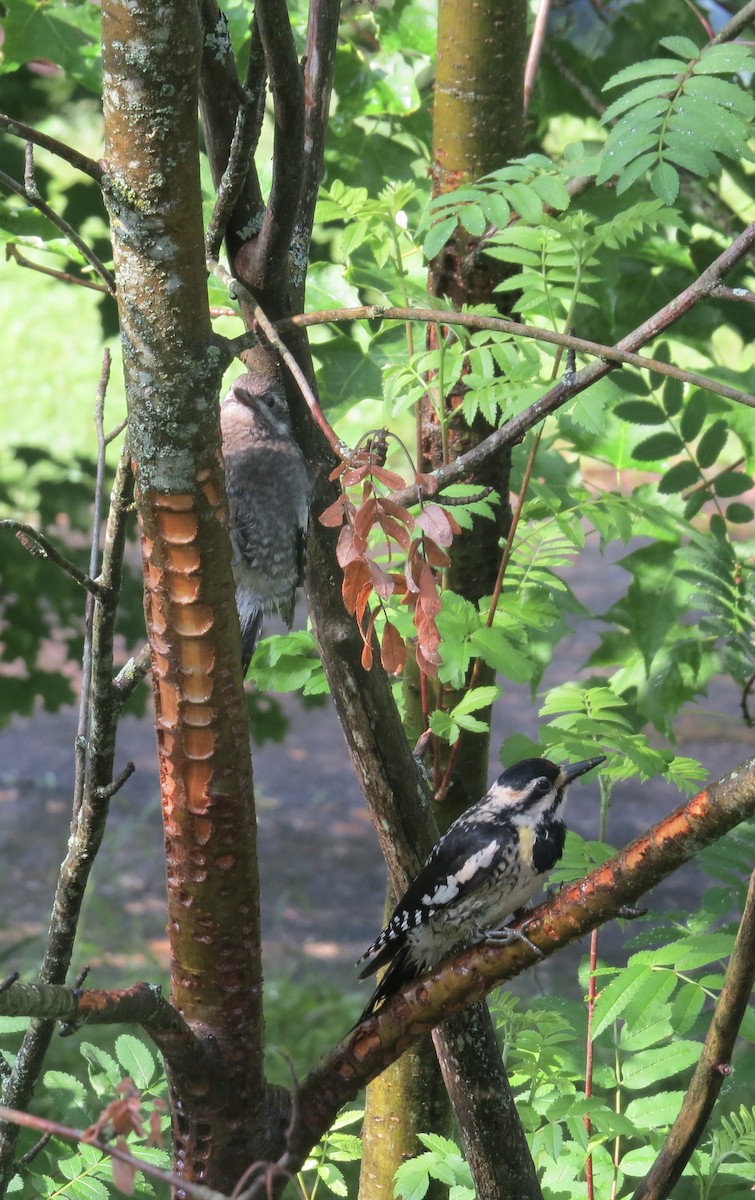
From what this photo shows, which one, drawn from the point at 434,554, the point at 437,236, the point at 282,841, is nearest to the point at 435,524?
the point at 434,554

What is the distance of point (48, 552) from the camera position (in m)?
1.53

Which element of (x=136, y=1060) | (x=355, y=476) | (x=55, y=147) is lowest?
(x=136, y=1060)

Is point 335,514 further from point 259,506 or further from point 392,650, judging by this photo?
point 259,506

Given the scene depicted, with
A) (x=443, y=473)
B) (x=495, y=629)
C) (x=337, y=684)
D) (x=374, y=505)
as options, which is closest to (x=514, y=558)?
(x=495, y=629)

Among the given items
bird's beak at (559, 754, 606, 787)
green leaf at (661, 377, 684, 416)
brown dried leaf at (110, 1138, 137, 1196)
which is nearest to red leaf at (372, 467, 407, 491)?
brown dried leaf at (110, 1138, 137, 1196)

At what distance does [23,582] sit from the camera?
12.7 ft

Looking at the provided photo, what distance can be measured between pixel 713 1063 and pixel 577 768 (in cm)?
61

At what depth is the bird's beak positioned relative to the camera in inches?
75.7

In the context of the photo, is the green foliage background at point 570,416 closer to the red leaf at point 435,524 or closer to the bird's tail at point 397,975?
the bird's tail at point 397,975

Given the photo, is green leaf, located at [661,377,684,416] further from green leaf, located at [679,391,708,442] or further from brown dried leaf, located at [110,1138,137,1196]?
brown dried leaf, located at [110,1138,137,1196]

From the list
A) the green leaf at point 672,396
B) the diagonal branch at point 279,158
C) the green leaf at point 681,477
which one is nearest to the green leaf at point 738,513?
the green leaf at point 681,477

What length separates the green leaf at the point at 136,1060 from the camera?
191 cm

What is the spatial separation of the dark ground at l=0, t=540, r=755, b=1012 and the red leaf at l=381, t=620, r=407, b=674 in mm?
3951

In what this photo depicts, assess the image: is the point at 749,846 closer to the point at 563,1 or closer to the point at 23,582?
the point at 563,1
